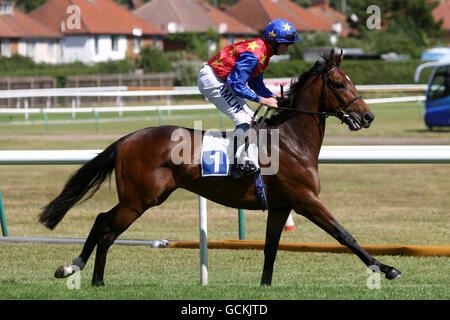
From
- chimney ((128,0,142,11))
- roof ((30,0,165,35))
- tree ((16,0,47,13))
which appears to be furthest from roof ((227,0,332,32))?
tree ((16,0,47,13))

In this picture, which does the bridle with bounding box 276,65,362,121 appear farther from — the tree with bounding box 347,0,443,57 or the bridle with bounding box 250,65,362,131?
the tree with bounding box 347,0,443,57

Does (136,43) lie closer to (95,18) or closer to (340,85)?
(95,18)

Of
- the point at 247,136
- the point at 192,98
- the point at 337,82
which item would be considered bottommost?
the point at 192,98

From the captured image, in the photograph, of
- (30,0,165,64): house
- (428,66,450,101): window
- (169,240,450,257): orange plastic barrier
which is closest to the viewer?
(169,240,450,257): orange plastic barrier

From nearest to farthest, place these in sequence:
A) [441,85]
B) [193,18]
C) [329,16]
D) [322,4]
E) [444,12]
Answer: [441,85]
[193,18]
[329,16]
[444,12]
[322,4]

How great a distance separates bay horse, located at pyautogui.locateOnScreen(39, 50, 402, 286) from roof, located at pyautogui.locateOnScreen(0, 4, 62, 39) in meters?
55.4

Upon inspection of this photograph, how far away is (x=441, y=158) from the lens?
271 inches

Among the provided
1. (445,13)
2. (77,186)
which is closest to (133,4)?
(445,13)

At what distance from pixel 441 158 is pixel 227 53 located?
2.19 m

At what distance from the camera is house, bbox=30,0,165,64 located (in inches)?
2400

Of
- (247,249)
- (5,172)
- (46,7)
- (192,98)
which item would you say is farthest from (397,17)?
(247,249)

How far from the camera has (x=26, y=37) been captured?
6069 cm

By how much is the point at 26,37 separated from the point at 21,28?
84 centimetres
